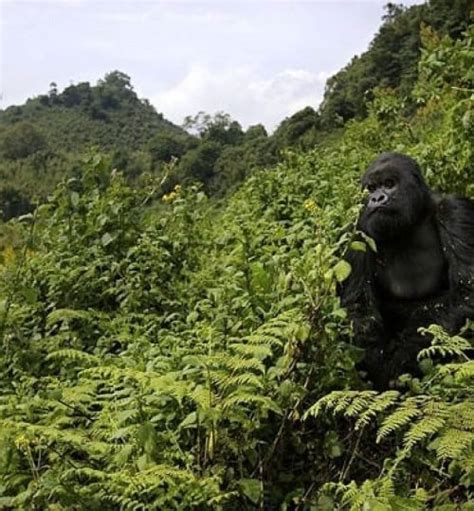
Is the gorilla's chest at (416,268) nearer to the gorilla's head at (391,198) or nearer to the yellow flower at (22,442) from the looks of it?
the gorilla's head at (391,198)

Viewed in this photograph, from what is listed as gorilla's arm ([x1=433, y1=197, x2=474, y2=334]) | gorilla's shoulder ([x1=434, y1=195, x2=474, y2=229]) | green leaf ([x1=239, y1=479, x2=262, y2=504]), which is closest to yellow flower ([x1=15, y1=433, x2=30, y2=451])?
green leaf ([x1=239, y1=479, x2=262, y2=504])

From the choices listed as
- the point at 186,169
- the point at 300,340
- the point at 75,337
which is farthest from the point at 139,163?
the point at 300,340

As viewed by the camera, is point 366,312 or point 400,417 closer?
point 400,417

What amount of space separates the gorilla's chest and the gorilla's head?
93 mm

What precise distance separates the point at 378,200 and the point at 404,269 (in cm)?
34

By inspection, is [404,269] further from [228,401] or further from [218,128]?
[218,128]

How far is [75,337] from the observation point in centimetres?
354

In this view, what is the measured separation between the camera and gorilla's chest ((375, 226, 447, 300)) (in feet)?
10.9

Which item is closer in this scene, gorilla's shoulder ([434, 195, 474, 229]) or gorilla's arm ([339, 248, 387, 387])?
gorilla's arm ([339, 248, 387, 387])

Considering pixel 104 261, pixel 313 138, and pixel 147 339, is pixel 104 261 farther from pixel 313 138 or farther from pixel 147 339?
pixel 313 138

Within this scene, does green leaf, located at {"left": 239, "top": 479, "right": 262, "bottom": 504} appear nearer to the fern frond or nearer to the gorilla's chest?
the fern frond

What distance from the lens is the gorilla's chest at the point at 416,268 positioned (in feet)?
10.9

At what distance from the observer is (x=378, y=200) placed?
3199 millimetres

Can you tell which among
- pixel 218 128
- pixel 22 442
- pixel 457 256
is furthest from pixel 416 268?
pixel 218 128
